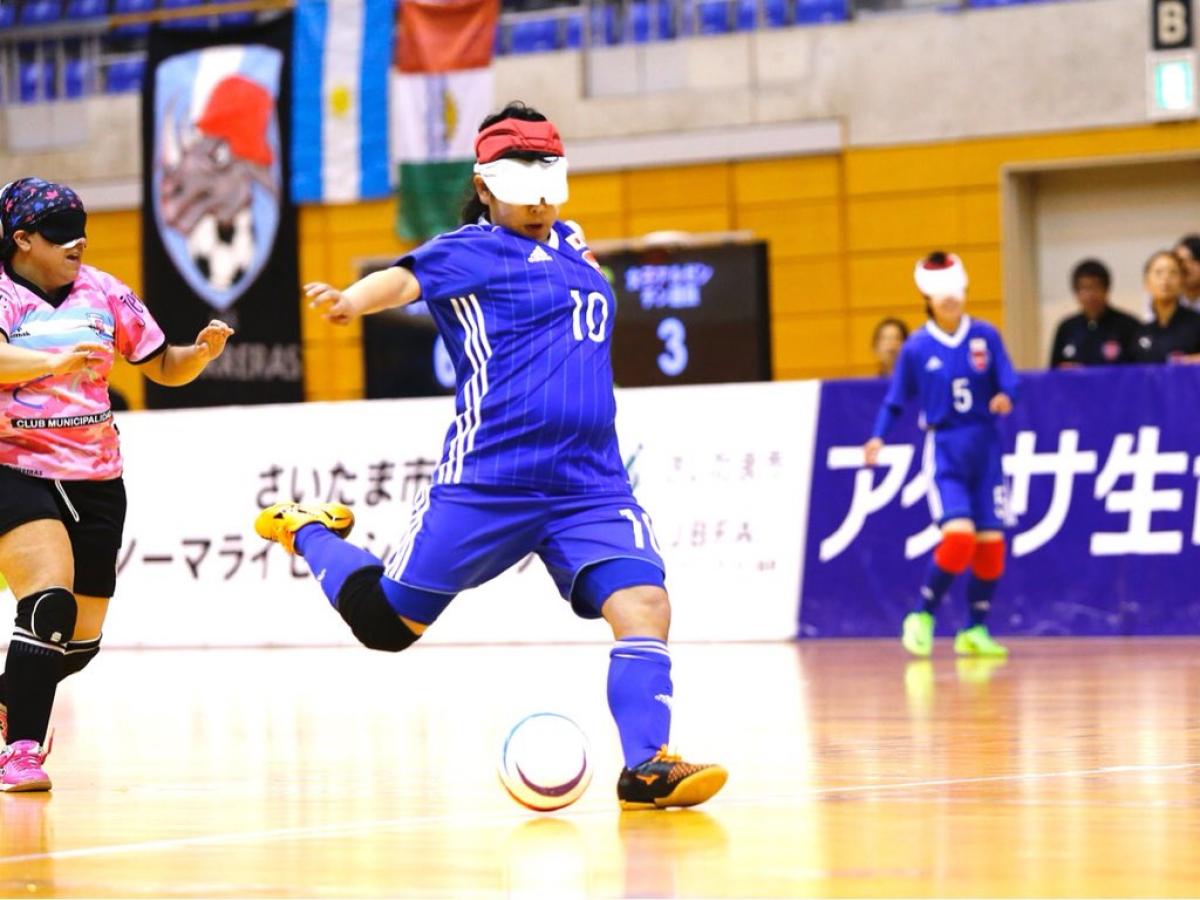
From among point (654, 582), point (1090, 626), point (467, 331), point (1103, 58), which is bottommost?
point (1090, 626)

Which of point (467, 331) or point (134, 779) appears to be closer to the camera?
point (467, 331)

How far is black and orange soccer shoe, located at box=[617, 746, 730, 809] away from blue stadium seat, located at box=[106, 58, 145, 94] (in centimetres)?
1855

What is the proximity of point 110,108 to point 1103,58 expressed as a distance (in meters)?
9.83

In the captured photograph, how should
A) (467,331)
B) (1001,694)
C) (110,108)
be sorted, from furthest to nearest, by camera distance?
(110,108), (1001,694), (467,331)

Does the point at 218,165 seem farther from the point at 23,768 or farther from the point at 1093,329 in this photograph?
the point at 23,768

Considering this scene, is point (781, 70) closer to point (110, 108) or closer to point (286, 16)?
point (286, 16)

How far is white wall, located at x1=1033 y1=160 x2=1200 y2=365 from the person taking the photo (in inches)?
751

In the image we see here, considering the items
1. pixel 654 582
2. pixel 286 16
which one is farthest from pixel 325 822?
pixel 286 16

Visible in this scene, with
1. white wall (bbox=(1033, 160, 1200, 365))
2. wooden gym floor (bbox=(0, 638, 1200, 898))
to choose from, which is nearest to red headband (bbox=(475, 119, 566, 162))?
A: wooden gym floor (bbox=(0, 638, 1200, 898))

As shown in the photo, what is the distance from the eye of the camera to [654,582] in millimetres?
5395

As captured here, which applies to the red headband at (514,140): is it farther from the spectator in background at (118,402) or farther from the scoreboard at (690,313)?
the spectator in background at (118,402)

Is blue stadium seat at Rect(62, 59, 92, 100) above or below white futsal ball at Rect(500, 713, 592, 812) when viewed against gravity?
above

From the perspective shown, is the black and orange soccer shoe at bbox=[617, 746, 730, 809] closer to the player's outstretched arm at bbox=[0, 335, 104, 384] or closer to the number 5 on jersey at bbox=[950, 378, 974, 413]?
the player's outstretched arm at bbox=[0, 335, 104, 384]

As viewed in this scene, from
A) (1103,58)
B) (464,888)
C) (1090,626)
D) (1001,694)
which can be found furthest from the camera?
(1103,58)
